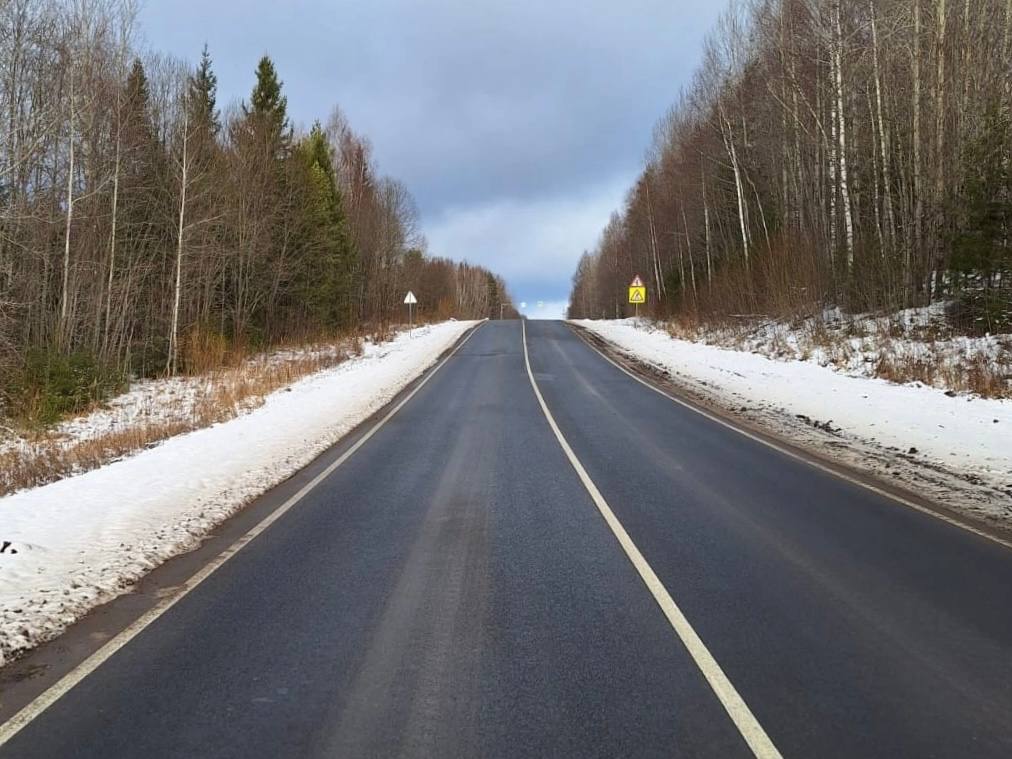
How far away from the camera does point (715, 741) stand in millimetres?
2947

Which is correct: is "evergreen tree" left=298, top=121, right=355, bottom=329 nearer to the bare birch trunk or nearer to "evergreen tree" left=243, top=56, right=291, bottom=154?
"evergreen tree" left=243, top=56, right=291, bottom=154

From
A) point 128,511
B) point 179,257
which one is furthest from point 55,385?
point 128,511

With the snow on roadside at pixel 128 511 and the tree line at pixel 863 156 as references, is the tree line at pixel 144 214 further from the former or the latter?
the tree line at pixel 863 156

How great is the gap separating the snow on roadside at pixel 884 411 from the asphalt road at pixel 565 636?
2.18 m

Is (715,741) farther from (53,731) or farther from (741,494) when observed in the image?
(741,494)

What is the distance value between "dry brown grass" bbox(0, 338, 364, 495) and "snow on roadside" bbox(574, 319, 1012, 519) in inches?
429

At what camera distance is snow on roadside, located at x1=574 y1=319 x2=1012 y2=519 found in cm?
852

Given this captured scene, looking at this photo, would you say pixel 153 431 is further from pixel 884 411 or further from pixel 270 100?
pixel 270 100

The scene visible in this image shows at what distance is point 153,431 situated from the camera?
12852 millimetres

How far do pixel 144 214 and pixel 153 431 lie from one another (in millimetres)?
15671

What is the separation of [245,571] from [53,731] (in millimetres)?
2135

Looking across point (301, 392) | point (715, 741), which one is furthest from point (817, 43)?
point (715, 741)

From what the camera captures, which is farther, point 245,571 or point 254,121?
point 254,121

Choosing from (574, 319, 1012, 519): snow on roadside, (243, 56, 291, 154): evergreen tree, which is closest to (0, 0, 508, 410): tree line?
(243, 56, 291, 154): evergreen tree
